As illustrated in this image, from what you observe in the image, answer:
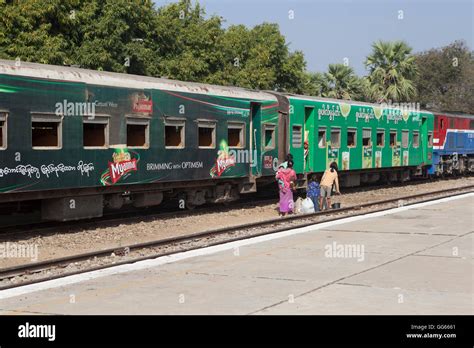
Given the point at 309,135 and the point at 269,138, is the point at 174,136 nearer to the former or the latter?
the point at 269,138

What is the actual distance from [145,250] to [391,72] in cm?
3930

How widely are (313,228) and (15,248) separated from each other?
663cm

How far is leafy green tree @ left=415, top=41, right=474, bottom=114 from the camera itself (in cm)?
8119

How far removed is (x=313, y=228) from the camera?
1627cm

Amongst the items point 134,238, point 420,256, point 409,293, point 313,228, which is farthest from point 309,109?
point 409,293

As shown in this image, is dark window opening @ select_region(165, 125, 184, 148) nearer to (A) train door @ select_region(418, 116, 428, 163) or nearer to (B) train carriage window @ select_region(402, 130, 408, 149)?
(B) train carriage window @ select_region(402, 130, 408, 149)

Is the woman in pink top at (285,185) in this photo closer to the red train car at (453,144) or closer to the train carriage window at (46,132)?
the train carriage window at (46,132)

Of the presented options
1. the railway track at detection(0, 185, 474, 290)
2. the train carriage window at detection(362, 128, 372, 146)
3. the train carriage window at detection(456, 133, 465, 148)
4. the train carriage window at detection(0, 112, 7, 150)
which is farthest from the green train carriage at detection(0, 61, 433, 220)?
the train carriage window at detection(456, 133, 465, 148)

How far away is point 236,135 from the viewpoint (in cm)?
1995

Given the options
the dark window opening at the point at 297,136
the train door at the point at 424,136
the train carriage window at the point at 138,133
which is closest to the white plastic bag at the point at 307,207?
the dark window opening at the point at 297,136

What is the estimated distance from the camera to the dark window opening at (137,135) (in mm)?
16031

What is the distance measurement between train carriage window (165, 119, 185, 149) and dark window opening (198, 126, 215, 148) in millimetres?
837

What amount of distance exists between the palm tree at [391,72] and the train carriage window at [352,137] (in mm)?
23469
